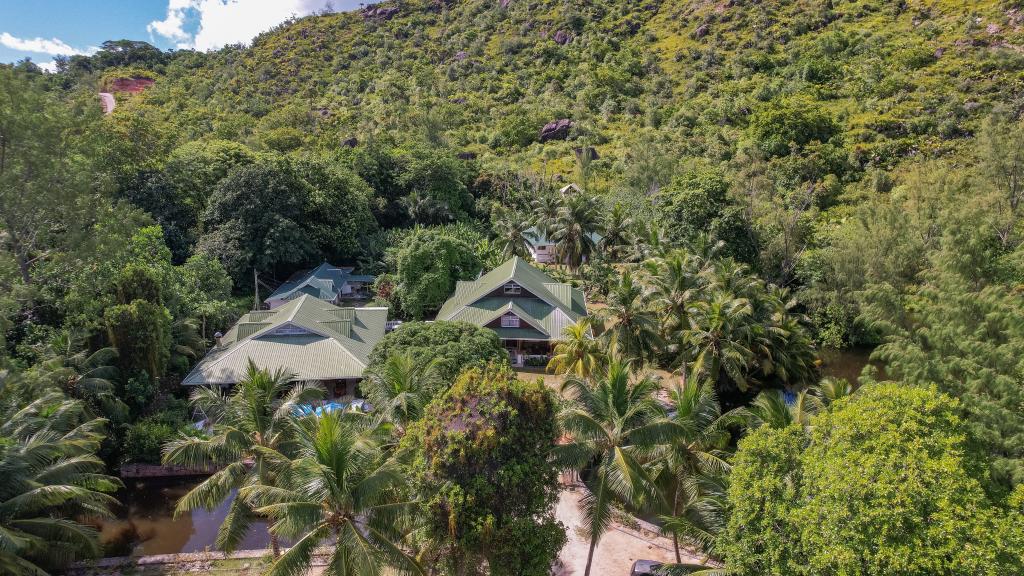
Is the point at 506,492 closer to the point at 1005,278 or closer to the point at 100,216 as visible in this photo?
the point at 1005,278

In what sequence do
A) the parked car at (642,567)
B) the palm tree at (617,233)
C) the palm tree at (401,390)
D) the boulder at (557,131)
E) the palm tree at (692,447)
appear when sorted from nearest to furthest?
the palm tree at (692,447), the parked car at (642,567), the palm tree at (401,390), the palm tree at (617,233), the boulder at (557,131)

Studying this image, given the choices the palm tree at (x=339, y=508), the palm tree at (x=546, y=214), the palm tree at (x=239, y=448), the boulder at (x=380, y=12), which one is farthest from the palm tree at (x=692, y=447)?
the boulder at (x=380, y=12)

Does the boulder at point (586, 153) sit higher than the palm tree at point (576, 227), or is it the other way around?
A: the boulder at point (586, 153)

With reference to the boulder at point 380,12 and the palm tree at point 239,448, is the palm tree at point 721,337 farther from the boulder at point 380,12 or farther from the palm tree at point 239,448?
the boulder at point 380,12

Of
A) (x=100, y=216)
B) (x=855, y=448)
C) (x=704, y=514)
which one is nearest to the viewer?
(x=855, y=448)

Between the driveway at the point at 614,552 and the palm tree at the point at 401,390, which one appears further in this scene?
the driveway at the point at 614,552

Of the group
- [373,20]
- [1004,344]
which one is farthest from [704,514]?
[373,20]
